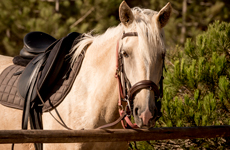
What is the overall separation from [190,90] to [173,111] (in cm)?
48

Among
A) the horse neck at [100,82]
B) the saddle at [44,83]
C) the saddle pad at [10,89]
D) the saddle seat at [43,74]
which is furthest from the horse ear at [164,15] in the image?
the saddle pad at [10,89]

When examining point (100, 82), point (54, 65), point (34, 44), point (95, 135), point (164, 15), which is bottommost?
point (95, 135)

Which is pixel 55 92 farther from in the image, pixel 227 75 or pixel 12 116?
pixel 227 75

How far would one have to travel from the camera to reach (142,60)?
1.92 meters

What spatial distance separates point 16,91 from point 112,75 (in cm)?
96

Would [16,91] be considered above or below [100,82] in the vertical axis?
below

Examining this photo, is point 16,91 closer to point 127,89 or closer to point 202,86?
point 127,89

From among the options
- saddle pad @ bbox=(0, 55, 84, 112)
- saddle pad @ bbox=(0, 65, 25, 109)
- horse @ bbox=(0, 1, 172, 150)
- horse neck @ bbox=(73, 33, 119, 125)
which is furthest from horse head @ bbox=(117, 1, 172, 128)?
saddle pad @ bbox=(0, 65, 25, 109)

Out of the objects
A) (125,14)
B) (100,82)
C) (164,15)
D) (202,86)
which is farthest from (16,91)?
(202,86)

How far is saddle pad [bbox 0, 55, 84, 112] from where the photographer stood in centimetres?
230

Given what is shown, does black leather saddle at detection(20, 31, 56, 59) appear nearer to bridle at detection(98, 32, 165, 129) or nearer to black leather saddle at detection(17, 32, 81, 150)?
black leather saddle at detection(17, 32, 81, 150)

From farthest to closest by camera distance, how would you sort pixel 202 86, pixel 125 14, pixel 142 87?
1. pixel 202 86
2. pixel 125 14
3. pixel 142 87

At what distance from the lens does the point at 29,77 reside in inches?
95.7

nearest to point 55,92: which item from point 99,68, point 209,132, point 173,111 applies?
point 99,68
